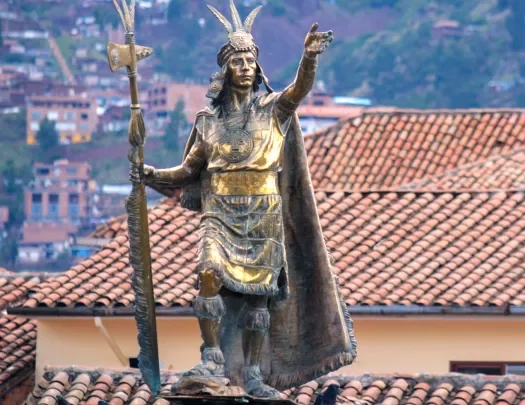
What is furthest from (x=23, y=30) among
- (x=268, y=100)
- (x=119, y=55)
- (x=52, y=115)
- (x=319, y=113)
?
(x=119, y=55)

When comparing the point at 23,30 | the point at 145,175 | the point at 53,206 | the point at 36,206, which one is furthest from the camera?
the point at 23,30

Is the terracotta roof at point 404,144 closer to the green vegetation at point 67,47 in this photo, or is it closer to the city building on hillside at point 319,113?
the city building on hillside at point 319,113

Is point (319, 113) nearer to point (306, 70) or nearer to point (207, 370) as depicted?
point (306, 70)

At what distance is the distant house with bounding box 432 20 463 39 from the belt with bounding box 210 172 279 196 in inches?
5737

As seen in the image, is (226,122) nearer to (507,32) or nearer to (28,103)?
(28,103)

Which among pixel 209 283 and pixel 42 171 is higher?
pixel 42 171

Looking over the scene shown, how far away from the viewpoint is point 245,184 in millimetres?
20453

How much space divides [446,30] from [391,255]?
131 meters

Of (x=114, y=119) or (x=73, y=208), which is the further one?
(x=114, y=119)

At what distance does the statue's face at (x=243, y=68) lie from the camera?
67.7 feet

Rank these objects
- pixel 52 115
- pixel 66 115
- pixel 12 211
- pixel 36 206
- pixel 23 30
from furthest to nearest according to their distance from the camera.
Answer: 1. pixel 23 30
2. pixel 66 115
3. pixel 52 115
4. pixel 36 206
5. pixel 12 211

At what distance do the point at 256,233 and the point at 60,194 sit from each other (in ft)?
379

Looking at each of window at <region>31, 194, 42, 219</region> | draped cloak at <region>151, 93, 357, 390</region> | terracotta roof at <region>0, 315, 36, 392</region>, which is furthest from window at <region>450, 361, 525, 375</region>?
window at <region>31, 194, 42, 219</region>

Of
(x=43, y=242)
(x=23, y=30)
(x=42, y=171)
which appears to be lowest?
(x=43, y=242)
